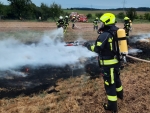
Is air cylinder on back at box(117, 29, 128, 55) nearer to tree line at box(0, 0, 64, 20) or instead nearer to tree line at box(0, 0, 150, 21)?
tree line at box(0, 0, 150, 21)

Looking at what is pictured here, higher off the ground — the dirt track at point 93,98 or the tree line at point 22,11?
the tree line at point 22,11

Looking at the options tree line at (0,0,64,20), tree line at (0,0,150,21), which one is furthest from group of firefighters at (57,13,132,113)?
tree line at (0,0,64,20)

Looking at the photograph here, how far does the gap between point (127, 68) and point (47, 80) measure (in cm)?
325

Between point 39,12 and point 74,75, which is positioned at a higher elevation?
point 39,12

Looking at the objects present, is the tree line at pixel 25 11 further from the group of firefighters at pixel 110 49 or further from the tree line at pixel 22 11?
the group of firefighters at pixel 110 49

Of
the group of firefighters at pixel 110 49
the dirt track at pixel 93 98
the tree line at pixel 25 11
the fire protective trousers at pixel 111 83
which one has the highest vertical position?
the tree line at pixel 25 11

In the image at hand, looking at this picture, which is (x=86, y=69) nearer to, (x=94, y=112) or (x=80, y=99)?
(x=80, y=99)

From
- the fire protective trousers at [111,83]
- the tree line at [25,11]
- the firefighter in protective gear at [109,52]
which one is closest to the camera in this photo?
the firefighter in protective gear at [109,52]

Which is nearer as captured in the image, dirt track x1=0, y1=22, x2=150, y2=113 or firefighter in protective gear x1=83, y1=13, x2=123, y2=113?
firefighter in protective gear x1=83, y1=13, x2=123, y2=113

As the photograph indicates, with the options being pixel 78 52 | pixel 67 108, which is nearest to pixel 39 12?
pixel 78 52

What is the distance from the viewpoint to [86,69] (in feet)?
29.2

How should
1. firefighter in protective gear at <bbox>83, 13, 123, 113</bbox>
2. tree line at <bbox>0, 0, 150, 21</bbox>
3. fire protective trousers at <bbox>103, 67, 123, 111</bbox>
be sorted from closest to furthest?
firefighter in protective gear at <bbox>83, 13, 123, 113</bbox>, fire protective trousers at <bbox>103, 67, 123, 111</bbox>, tree line at <bbox>0, 0, 150, 21</bbox>

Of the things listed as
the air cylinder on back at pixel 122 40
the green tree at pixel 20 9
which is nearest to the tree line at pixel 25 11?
the green tree at pixel 20 9

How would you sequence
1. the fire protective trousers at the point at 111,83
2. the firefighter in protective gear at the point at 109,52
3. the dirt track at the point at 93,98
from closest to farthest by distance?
the firefighter in protective gear at the point at 109,52
the fire protective trousers at the point at 111,83
the dirt track at the point at 93,98
